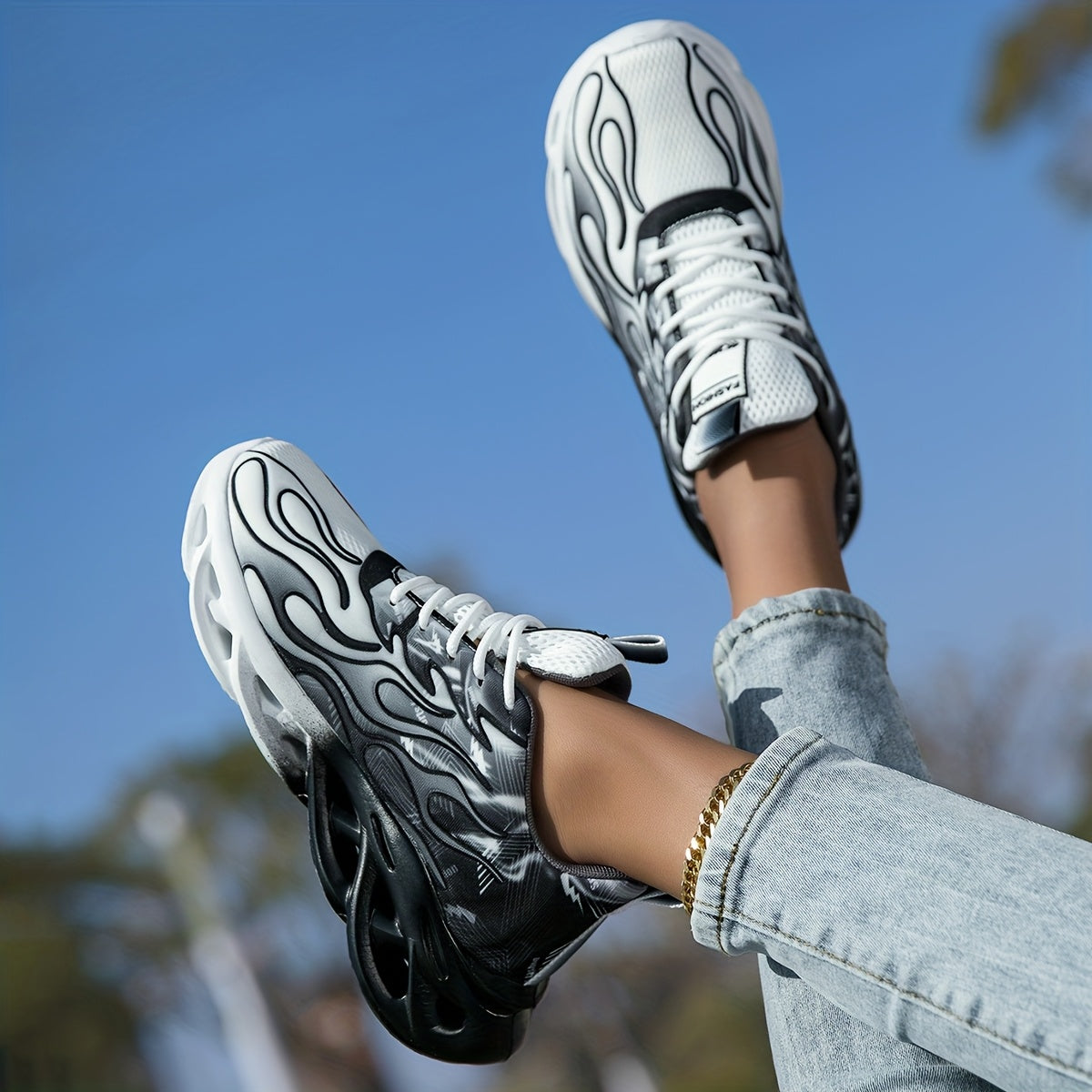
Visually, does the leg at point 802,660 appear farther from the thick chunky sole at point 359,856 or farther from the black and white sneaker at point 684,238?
the thick chunky sole at point 359,856

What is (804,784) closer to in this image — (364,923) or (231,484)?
(364,923)

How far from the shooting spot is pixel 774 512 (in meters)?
0.87

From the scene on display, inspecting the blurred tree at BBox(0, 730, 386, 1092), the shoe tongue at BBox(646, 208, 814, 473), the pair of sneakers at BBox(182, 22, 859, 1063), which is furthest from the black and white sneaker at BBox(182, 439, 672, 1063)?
the blurred tree at BBox(0, 730, 386, 1092)

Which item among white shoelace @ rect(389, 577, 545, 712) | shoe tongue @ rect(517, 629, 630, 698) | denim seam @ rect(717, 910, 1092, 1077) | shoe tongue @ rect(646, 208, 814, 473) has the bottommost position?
denim seam @ rect(717, 910, 1092, 1077)

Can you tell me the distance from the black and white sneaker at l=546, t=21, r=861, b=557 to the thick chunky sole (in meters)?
0.40

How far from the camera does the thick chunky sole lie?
71 cm

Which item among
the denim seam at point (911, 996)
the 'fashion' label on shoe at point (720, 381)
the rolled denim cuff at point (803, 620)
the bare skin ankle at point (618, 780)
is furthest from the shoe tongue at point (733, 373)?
the denim seam at point (911, 996)

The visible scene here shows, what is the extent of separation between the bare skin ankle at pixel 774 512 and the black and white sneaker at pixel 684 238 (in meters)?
0.03

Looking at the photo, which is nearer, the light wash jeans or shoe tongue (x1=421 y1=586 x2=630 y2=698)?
the light wash jeans

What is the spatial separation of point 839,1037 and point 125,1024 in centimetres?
158

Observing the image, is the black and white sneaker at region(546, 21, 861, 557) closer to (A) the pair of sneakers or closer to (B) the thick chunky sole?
(A) the pair of sneakers

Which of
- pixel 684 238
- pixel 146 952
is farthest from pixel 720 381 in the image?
pixel 146 952

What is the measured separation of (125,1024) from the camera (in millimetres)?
1826

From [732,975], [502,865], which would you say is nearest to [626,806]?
[502,865]
